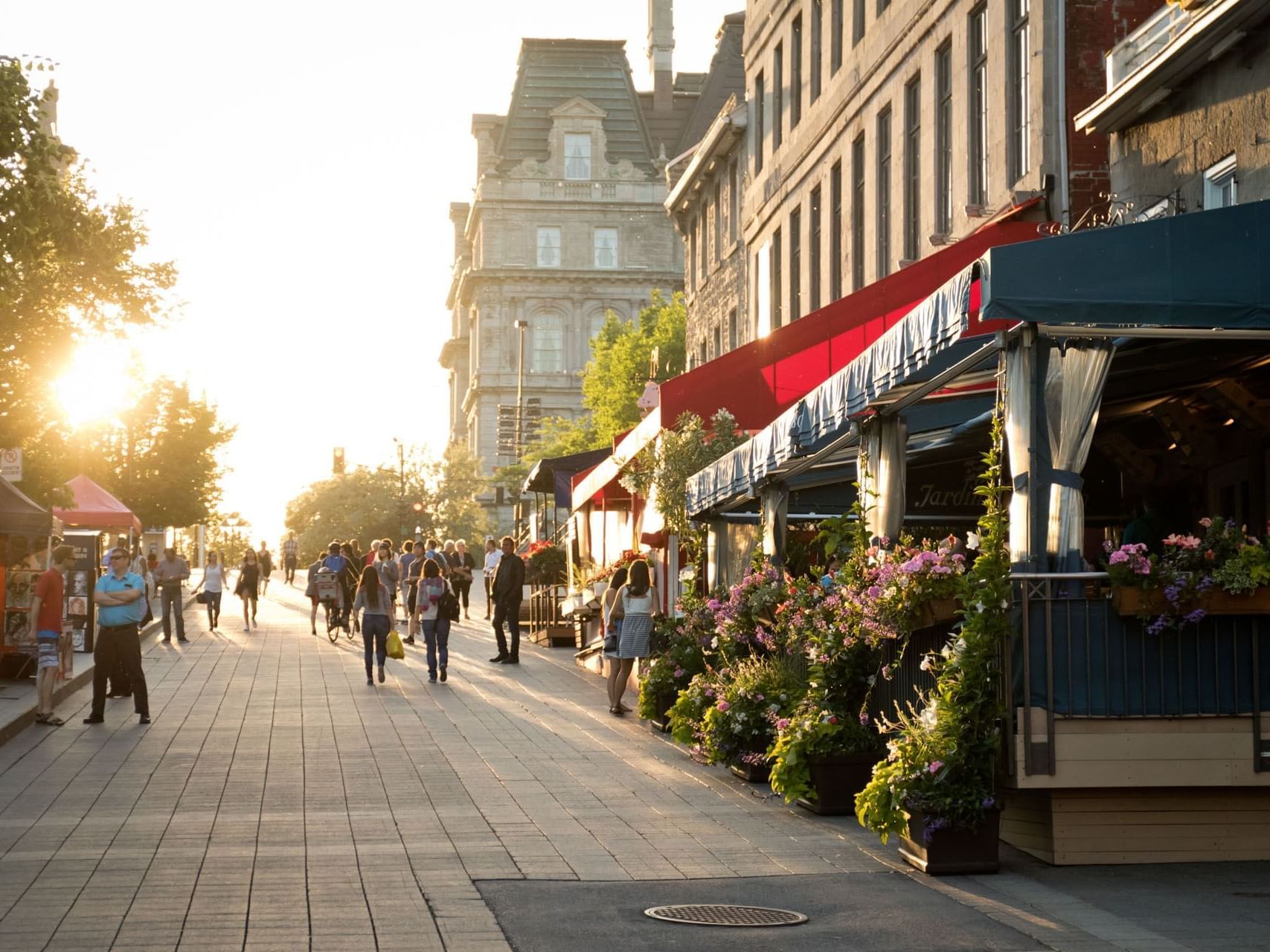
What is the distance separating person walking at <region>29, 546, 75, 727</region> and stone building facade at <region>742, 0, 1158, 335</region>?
1100cm

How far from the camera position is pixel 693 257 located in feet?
162

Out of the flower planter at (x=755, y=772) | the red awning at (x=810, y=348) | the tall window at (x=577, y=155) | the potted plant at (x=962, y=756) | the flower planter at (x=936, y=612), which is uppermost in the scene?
the tall window at (x=577, y=155)

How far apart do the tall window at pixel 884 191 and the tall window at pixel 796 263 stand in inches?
217

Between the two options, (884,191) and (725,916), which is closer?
(725,916)

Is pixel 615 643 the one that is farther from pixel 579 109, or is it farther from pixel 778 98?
pixel 579 109

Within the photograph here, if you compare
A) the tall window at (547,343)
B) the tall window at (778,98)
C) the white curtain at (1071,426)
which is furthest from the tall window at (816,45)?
the tall window at (547,343)

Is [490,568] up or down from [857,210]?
down

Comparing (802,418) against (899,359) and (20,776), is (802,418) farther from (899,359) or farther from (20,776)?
(20,776)

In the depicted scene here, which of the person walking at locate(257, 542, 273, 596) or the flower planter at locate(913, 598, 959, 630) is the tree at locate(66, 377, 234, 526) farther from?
the flower planter at locate(913, 598, 959, 630)

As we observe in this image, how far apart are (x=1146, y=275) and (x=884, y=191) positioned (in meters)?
19.1

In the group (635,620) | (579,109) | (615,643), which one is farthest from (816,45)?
(579,109)

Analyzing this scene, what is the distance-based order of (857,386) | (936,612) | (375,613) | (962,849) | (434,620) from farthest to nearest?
(375,613) → (434,620) → (857,386) → (936,612) → (962,849)

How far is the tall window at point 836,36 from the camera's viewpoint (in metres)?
31.7

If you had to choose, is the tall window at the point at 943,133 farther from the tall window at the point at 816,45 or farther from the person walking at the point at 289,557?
the person walking at the point at 289,557
